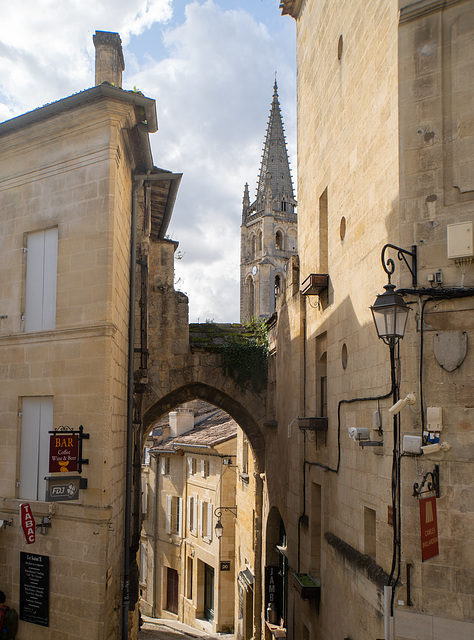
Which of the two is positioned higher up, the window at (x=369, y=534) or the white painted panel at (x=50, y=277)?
the white painted panel at (x=50, y=277)

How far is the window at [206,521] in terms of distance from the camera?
2711 centimetres

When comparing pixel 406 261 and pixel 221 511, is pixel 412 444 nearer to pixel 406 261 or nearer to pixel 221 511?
pixel 406 261

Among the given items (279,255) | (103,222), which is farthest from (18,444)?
(279,255)

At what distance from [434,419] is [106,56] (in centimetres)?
929

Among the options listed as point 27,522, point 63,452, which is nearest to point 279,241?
point 27,522

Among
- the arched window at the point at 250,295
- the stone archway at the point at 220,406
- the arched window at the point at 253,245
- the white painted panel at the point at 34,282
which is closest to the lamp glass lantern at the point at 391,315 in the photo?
the white painted panel at the point at 34,282

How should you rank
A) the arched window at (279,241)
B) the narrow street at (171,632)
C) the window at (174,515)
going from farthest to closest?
the arched window at (279,241)
the window at (174,515)
the narrow street at (171,632)

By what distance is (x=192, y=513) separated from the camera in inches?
1154

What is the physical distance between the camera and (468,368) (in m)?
6.63

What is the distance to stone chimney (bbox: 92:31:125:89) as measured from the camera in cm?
1257

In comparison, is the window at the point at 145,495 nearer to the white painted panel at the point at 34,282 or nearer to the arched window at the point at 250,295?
the white painted panel at the point at 34,282

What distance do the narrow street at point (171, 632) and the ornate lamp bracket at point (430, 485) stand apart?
15172mm

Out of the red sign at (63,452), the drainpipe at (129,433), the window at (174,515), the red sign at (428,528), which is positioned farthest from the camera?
the window at (174,515)

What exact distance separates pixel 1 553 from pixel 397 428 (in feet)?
19.6
